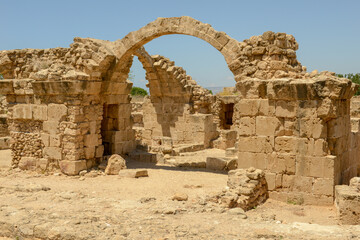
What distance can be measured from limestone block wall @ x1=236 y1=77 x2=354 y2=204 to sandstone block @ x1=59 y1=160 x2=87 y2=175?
4037 mm

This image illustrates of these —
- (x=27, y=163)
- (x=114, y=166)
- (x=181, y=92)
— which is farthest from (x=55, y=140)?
(x=181, y=92)

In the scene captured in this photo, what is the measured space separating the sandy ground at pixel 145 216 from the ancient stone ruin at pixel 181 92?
872 mm

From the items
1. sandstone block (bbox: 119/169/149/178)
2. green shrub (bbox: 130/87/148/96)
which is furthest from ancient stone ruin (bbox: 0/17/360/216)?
green shrub (bbox: 130/87/148/96)

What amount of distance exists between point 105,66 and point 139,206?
468cm

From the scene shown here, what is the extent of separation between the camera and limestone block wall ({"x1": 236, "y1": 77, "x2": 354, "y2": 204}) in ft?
22.7

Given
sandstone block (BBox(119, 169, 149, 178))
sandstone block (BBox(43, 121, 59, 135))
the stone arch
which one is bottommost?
sandstone block (BBox(119, 169, 149, 178))

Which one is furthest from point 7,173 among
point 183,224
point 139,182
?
point 183,224

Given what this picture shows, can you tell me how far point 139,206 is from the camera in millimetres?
6297

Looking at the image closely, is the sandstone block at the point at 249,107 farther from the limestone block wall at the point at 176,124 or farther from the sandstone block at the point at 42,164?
the limestone block wall at the point at 176,124

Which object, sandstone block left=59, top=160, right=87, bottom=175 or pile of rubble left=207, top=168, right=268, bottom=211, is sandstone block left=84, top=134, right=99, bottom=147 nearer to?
sandstone block left=59, top=160, right=87, bottom=175

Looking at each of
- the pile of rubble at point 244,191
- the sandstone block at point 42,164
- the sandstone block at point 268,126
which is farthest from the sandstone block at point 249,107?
the sandstone block at point 42,164

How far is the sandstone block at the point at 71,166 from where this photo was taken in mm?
9383

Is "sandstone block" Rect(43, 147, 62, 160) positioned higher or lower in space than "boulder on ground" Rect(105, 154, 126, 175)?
higher

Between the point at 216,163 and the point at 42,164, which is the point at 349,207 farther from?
the point at 42,164
